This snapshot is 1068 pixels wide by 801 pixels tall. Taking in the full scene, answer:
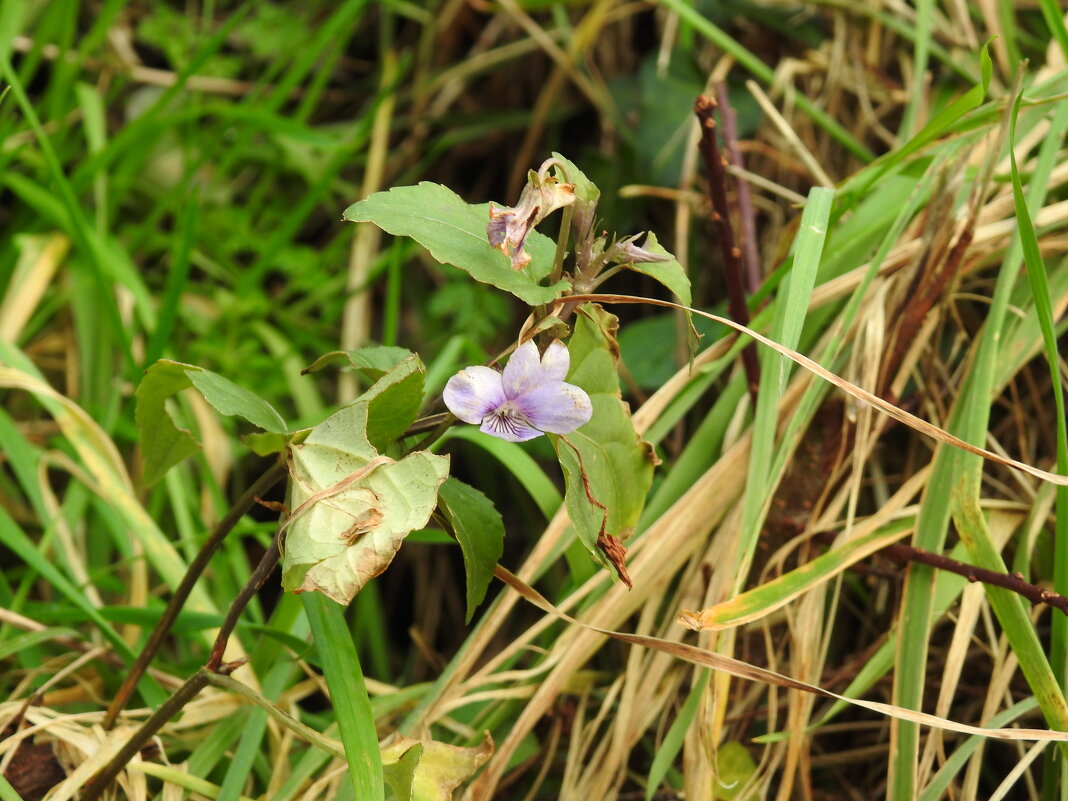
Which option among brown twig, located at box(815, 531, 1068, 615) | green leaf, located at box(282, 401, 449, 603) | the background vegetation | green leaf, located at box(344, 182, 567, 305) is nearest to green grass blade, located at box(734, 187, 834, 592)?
the background vegetation

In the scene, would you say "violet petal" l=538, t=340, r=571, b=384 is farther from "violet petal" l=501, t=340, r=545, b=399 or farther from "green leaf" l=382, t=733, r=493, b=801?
"green leaf" l=382, t=733, r=493, b=801

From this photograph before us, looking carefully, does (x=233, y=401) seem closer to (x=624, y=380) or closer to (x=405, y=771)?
(x=405, y=771)

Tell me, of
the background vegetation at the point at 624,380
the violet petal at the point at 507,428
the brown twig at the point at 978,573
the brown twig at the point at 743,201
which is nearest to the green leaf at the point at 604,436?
the violet petal at the point at 507,428

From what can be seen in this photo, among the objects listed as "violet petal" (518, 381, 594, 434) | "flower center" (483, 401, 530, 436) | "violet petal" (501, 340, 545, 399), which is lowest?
"flower center" (483, 401, 530, 436)

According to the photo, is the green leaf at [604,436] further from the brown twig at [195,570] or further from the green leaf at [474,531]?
the brown twig at [195,570]

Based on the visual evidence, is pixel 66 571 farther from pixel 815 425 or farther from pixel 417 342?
pixel 815 425

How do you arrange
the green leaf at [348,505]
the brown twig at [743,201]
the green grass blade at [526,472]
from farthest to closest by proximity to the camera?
the brown twig at [743,201] → the green grass blade at [526,472] → the green leaf at [348,505]
